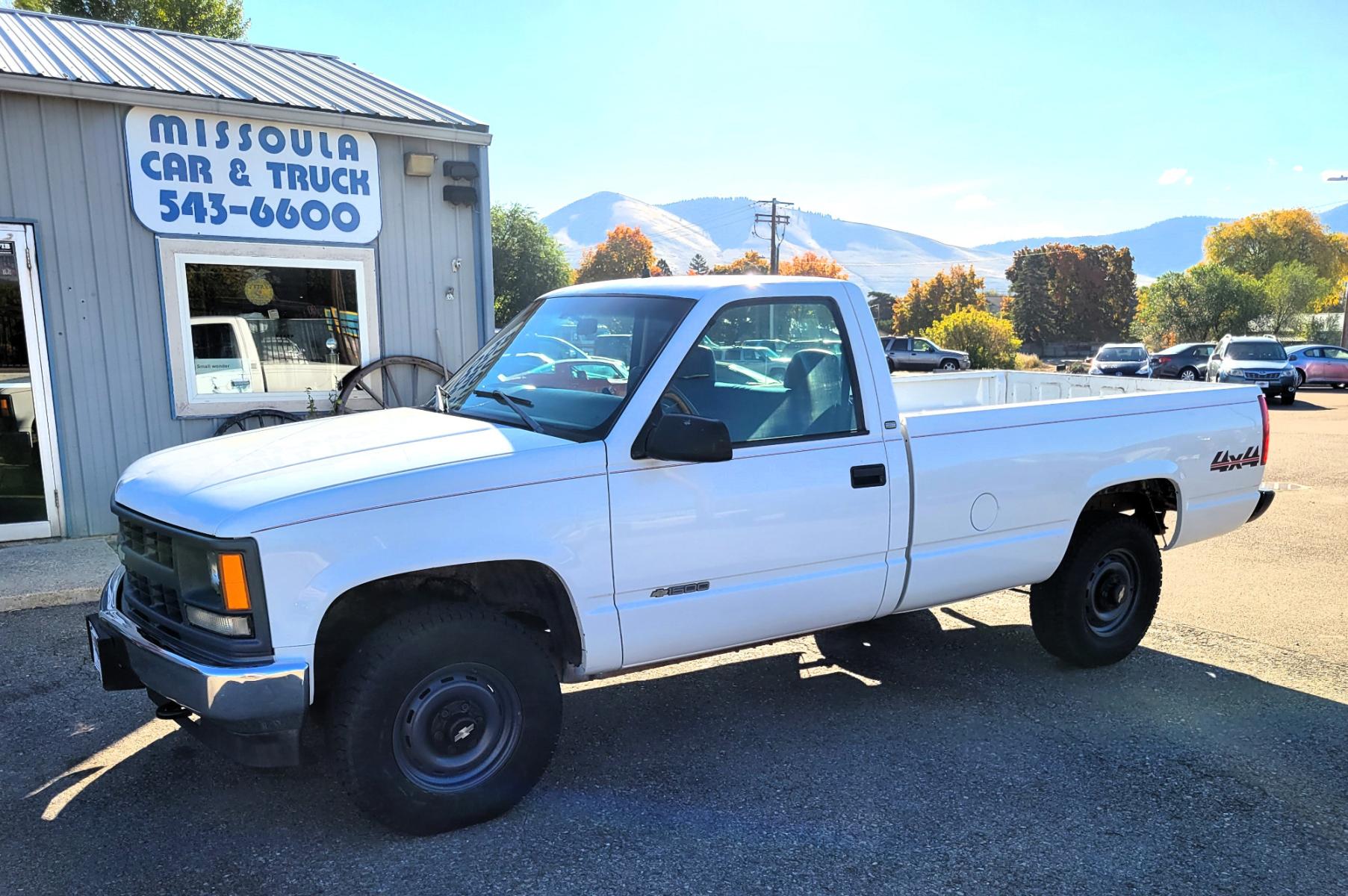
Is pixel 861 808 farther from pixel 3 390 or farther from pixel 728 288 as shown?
pixel 3 390

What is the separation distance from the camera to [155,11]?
25.0 m

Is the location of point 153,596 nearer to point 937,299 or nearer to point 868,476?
point 868,476

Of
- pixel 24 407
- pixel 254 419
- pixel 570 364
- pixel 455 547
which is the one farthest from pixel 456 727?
pixel 24 407

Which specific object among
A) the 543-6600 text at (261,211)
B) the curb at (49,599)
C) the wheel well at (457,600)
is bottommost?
the curb at (49,599)

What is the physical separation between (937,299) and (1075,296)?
11.3m

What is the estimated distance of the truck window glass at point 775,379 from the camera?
3.73 metres

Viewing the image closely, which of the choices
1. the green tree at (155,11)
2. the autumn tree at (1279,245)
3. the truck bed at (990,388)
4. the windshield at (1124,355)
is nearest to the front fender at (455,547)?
the truck bed at (990,388)

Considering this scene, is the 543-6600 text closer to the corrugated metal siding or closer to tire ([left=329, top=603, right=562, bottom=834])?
the corrugated metal siding

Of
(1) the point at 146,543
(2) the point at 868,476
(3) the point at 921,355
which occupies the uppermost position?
(2) the point at 868,476

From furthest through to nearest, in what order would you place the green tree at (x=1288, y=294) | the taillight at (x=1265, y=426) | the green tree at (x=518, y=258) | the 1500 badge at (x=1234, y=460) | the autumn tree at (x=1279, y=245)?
1. the autumn tree at (x=1279, y=245)
2. the green tree at (x=518, y=258)
3. the green tree at (x=1288, y=294)
4. the taillight at (x=1265, y=426)
5. the 1500 badge at (x=1234, y=460)

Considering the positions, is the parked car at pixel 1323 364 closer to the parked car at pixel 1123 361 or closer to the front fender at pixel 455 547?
the parked car at pixel 1123 361

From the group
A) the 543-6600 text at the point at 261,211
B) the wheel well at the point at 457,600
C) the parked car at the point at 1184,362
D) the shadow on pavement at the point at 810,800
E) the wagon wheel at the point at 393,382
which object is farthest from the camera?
the parked car at the point at 1184,362

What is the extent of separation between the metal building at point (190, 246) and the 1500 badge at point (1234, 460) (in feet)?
22.1

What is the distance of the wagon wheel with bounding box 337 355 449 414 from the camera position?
885 centimetres
